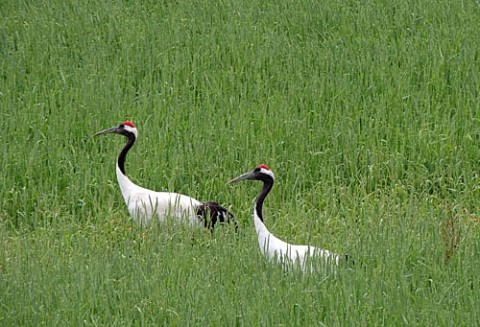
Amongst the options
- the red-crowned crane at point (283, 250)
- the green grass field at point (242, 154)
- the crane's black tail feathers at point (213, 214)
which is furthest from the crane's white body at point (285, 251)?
the crane's black tail feathers at point (213, 214)

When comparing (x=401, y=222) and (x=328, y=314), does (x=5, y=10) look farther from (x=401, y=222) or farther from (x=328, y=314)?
(x=328, y=314)

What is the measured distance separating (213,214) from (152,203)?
0.60m

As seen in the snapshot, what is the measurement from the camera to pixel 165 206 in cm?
817

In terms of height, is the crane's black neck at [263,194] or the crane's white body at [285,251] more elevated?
the crane's black neck at [263,194]

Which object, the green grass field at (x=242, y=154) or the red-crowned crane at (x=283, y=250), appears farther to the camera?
the red-crowned crane at (x=283, y=250)

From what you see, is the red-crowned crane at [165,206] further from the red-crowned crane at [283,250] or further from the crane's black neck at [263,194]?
the red-crowned crane at [283,250]

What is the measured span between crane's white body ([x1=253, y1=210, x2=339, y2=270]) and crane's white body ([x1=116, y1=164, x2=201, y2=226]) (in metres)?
0.96

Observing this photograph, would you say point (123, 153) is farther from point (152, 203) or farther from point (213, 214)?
point (213, 214)

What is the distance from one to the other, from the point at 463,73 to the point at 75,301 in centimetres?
Result: 621

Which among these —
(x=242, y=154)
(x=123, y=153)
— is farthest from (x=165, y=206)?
(x=242, y=154)

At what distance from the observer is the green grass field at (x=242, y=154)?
599 cm

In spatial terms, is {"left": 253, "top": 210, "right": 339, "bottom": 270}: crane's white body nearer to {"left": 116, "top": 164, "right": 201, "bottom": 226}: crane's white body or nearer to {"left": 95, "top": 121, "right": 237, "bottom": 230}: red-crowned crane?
{"left": 95, "top": 121, "right": 237, "bottom": 230}: red-crowned crane

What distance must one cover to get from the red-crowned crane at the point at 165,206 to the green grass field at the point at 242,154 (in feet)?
0.63

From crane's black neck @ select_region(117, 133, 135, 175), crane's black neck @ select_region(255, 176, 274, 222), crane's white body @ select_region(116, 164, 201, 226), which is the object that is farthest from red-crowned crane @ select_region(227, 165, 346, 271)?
crane's black neck @ select_region(117, 133, 135, 175)
